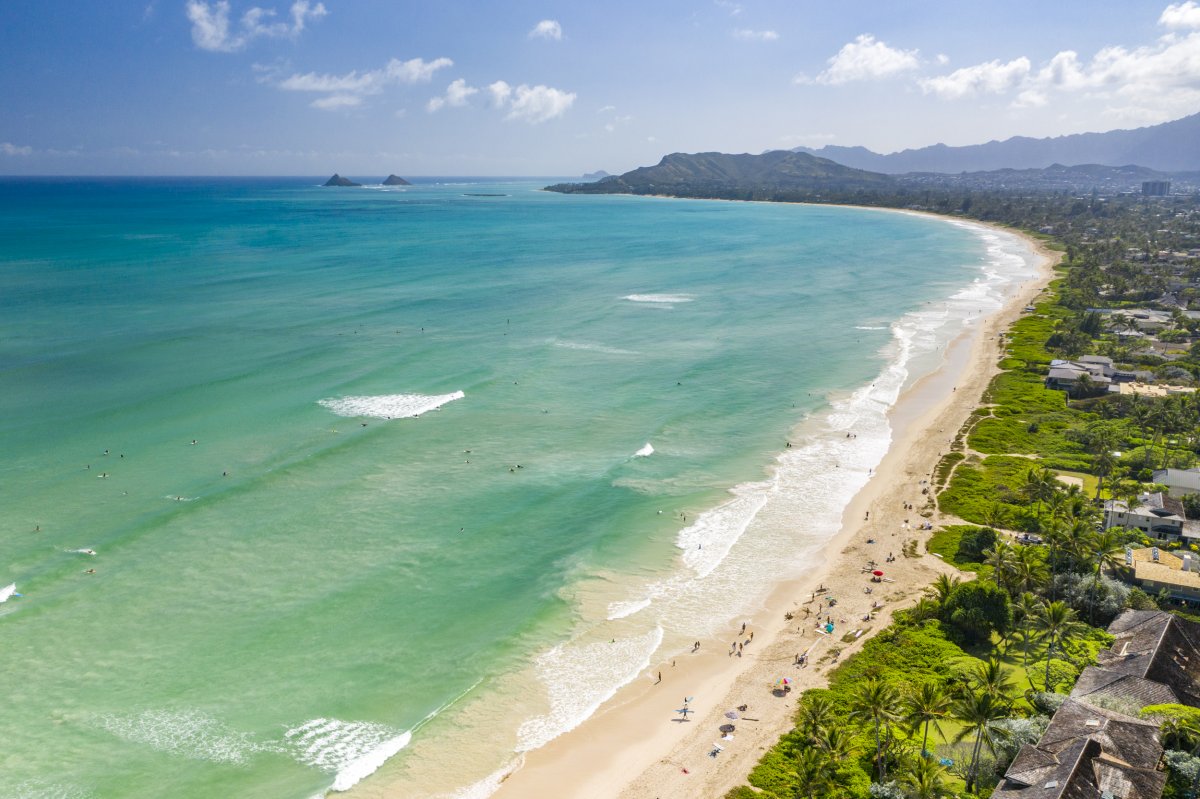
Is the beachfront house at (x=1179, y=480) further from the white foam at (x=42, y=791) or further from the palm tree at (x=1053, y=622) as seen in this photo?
A: the white foam at (x=42, y=791)

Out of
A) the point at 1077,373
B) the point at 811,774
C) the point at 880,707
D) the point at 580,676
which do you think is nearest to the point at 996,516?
the point at 880,707

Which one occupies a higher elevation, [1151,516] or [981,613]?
[1151,516]

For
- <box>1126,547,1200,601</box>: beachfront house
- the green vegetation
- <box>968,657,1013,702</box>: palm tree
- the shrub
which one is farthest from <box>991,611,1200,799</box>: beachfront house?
<box>1126,547,1200,601</box>: beachfront house

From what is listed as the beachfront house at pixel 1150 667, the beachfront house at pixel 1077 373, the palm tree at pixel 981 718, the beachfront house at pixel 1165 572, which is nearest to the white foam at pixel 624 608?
the palm tree at pixel 981 718

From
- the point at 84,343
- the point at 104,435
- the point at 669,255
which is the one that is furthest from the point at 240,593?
the point at 669,255

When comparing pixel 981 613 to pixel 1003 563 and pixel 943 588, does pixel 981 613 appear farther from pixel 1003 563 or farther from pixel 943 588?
pixel 1003 563
